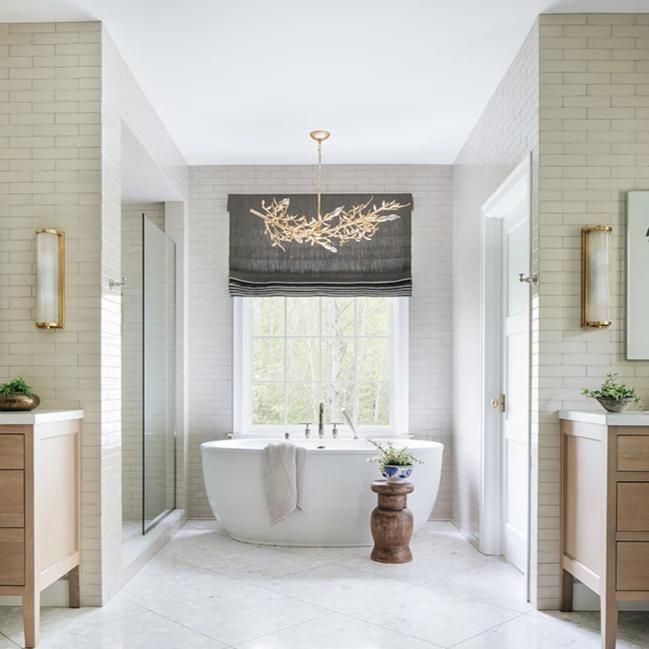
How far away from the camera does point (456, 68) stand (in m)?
4.62

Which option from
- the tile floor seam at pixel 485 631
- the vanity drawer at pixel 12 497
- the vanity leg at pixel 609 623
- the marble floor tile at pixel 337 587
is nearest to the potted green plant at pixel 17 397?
the vanity drawer at pixel 12 497

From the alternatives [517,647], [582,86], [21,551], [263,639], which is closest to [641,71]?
[582,86]

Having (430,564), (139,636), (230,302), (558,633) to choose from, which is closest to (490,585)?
(430,564)

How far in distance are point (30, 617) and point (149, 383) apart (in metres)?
2.19

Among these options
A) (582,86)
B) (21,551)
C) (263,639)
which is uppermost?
(582,86)

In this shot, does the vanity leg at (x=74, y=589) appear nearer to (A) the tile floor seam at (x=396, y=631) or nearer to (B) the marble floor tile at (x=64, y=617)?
(B) the marble floor tile at (x=64, y=617)

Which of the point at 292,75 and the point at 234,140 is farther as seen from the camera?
the point at 234,140

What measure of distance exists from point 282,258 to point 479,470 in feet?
7.62

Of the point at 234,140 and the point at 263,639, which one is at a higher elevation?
the point at 234,140

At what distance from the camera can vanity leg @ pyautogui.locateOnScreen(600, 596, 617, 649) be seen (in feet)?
10.9

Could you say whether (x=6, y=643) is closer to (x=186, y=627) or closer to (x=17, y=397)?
(x=186, y=627)

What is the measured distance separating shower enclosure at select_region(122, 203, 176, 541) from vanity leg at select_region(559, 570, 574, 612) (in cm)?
266

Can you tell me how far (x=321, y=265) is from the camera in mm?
6613

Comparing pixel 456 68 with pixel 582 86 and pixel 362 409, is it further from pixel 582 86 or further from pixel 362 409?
pixel 362 409
